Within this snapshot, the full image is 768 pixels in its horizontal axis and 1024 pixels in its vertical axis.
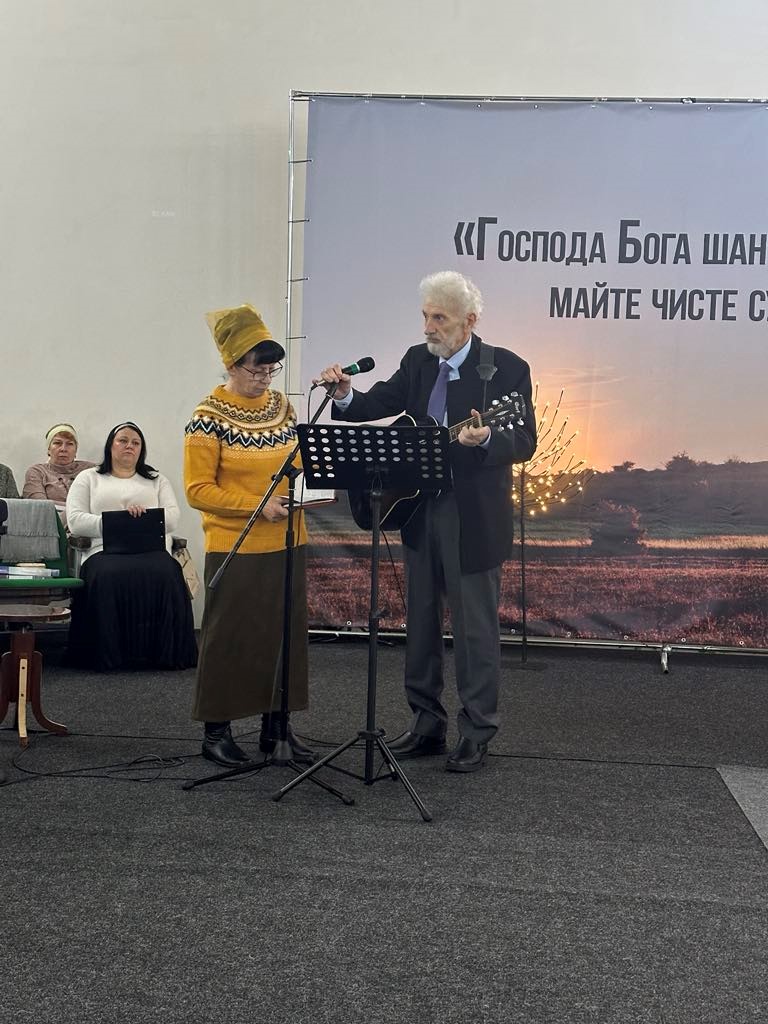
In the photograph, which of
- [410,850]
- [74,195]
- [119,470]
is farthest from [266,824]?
[74,195]

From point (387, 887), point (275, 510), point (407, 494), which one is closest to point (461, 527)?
point (407, 494)

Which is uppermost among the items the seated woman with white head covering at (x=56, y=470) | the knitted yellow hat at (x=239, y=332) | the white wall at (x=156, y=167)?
the white wall at (x=156, y=167)

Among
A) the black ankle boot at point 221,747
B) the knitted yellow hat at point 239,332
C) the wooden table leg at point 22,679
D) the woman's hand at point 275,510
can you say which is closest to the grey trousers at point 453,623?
the woman's hand at point 275,510

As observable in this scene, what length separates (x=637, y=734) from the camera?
4.31 metres

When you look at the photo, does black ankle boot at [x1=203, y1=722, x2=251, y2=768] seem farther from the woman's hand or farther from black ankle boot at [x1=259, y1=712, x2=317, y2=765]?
the woman's hand

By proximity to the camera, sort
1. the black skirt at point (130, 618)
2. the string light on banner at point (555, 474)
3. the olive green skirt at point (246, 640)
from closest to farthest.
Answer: the olive green skirt at point (246, 640) → the black skirt at point (130, 618) → the string light on banner at point (555, 474)

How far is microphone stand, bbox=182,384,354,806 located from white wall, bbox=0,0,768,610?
10.9ft

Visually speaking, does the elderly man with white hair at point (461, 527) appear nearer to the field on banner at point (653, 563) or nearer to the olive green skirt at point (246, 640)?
the olive green skirt at point (246, 640)

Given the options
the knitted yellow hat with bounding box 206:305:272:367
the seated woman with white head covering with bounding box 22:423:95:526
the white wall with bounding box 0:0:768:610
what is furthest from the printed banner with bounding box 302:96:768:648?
the knitted yellow hat with bounding box 206:305:272:367

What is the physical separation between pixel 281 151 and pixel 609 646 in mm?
3272

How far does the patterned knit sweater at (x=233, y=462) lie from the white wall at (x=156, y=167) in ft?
10.4

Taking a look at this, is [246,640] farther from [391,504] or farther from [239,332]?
[239,332]

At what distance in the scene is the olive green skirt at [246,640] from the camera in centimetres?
354

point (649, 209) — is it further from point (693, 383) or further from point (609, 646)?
point (609, 646)
